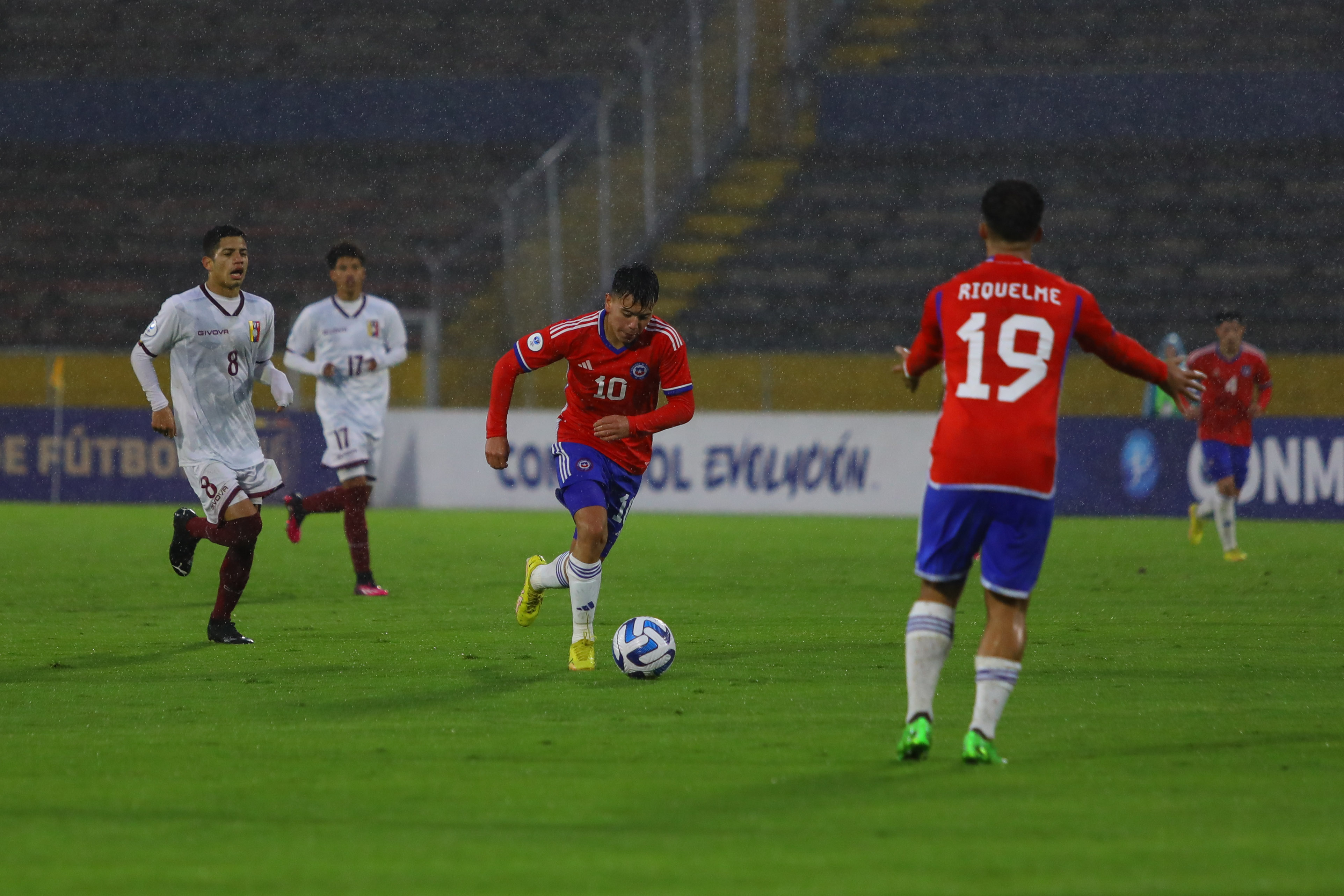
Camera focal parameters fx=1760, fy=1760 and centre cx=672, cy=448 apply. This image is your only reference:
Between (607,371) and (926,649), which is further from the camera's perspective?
(607,371)

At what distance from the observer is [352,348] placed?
13094mm

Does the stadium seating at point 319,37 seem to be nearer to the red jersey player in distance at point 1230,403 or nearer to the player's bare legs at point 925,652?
the red jersey player in distance at point 1230,403

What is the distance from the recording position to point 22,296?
30000mm

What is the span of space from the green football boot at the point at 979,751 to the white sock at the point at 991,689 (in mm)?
17

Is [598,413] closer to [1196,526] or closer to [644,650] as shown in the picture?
[644,650]

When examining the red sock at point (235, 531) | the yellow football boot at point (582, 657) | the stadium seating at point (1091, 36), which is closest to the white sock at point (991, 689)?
the yellow football boot at point (582, 657)

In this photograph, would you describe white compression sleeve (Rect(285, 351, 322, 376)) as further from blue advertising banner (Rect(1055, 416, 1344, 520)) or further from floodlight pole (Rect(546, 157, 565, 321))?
floodlight pole (Rect(546, 157, 565, 321))

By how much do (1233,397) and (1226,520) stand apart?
130 centimetres

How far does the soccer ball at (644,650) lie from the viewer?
8.12m

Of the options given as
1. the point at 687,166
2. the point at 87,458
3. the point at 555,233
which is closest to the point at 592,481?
the point at 555,233

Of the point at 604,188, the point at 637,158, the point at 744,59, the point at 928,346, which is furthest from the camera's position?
the point at 744,59

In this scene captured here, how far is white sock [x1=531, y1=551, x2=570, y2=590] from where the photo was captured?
893cm

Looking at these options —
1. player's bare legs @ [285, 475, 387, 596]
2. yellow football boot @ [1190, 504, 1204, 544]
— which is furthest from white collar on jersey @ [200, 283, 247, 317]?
yellow football boot @ [1190, 504, 1204, 544]

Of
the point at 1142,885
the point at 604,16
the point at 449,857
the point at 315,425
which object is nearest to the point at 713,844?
the point at 449,857
